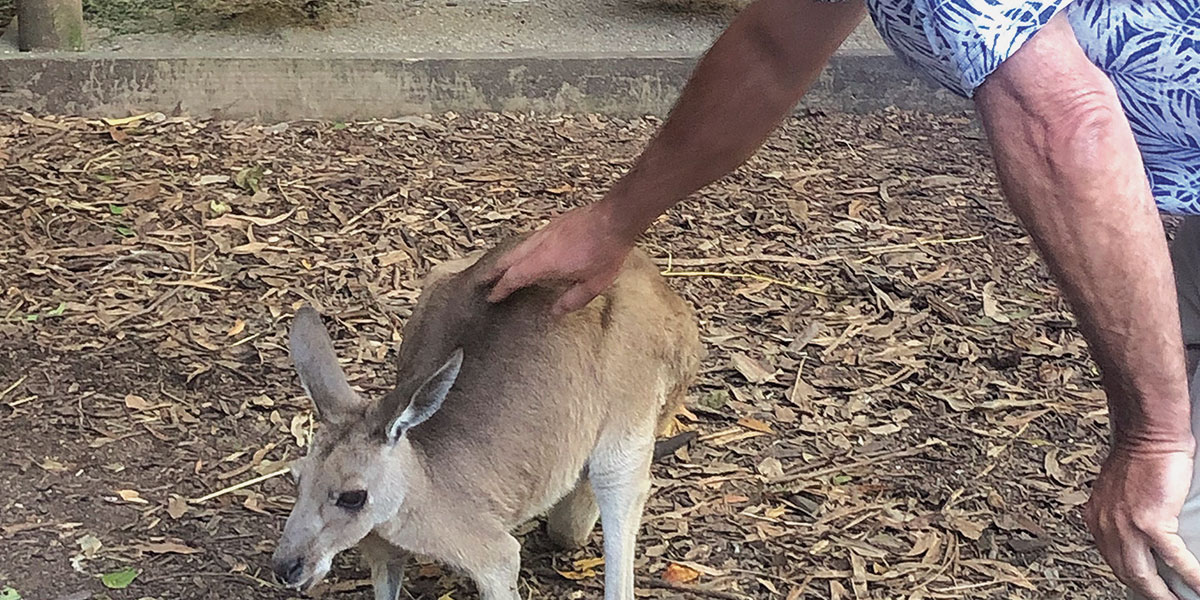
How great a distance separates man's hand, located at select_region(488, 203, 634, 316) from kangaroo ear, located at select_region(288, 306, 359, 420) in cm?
30

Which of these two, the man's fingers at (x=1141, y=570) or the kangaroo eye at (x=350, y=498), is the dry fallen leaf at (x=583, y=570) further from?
the man's fingers at (x=1141, y=570)

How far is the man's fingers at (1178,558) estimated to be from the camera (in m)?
1.44

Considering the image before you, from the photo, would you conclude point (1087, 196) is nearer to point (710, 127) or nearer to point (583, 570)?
point (710, 127)

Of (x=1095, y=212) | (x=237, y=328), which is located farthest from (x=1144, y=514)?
(x=237, y=328)

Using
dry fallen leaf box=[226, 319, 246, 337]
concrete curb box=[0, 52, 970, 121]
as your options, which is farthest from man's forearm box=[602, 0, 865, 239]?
concrete curb box=[0, 52, 970, 121]

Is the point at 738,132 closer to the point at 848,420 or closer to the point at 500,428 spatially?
the point at 500,428

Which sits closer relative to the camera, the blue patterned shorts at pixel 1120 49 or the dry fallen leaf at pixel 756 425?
the blue patterned shorts at pixel 1120 49

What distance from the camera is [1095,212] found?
4.25ft

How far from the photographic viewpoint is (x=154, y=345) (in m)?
3.18

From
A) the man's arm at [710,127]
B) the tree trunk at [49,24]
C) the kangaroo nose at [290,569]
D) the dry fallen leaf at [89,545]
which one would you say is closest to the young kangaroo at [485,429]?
the kangaroo nose at [290,569]

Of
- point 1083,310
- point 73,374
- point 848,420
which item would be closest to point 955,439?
point 848,420

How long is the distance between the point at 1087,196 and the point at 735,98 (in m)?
0.70

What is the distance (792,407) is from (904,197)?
1.23 m

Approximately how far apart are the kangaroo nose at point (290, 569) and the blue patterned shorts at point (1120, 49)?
1143 mm
